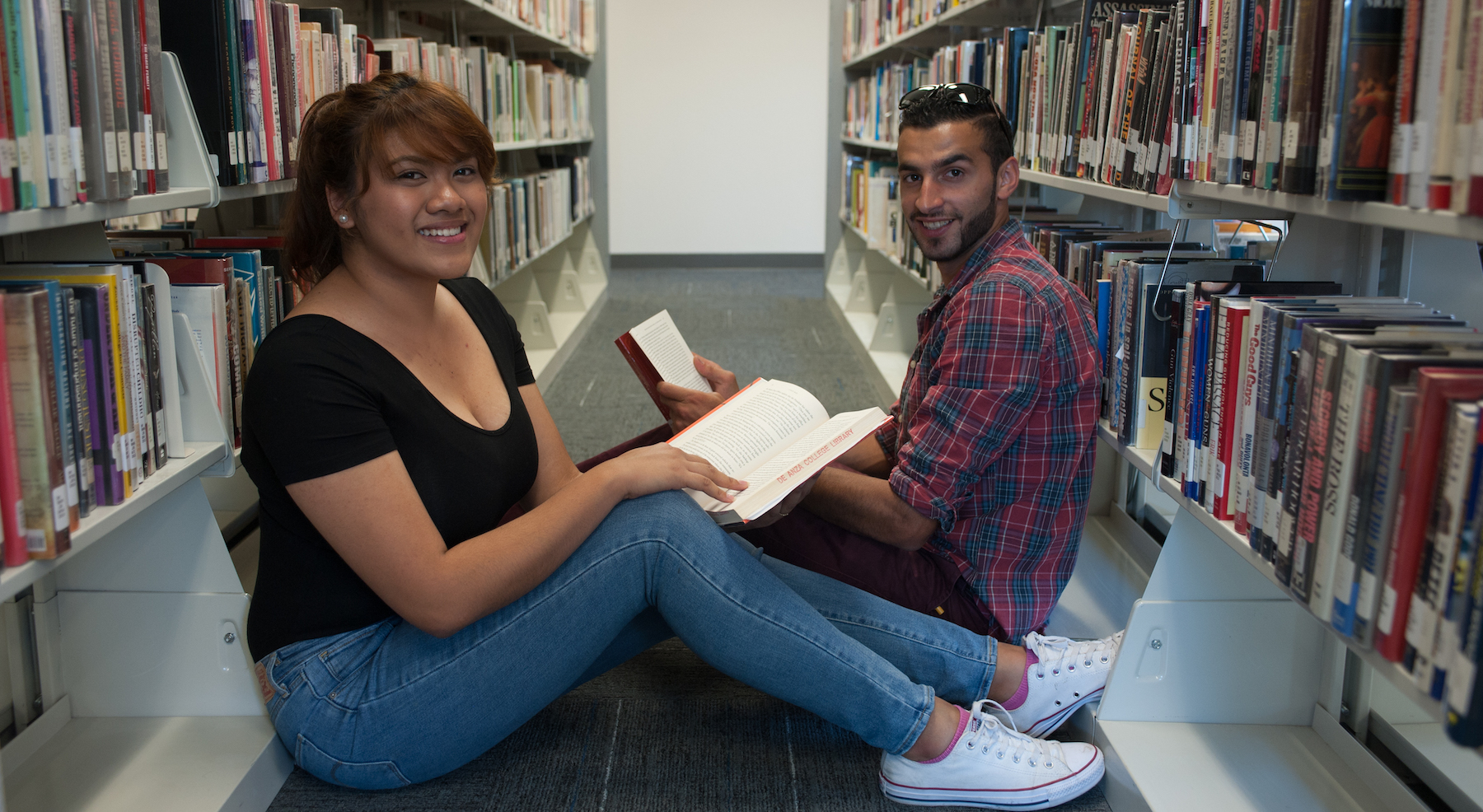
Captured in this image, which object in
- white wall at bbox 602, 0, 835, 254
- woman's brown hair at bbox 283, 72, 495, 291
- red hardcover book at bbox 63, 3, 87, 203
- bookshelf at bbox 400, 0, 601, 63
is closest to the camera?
red hardcover book at bbox 63, 3, 87, 203

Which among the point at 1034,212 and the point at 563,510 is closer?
the point at 563,510

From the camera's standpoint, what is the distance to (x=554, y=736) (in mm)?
1562

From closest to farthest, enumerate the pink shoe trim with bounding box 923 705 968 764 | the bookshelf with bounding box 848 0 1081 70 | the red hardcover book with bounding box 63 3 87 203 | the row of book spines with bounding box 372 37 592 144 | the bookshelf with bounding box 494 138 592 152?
the red hardcover book with bounding box 63 3 87 203, the pink shoe trim with bounding box 923 705 968 764, the bookshelf with bounding box 848 0 1081 70, the row of book spines with bounding box 372 37 592 144, the bookshelf with bounding box 494 138 592 152

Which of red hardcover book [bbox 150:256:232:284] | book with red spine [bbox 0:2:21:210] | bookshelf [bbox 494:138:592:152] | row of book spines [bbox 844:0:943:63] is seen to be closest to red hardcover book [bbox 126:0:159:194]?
red hardcover book [bbox 150:256:232:284]

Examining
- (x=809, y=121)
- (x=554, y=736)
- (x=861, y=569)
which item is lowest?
(x=554, y=736)

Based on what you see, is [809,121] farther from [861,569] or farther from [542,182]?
[861,569]

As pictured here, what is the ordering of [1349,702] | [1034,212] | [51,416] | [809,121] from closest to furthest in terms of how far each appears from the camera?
[51,416], [1349,702], [1034,212], [809,121]

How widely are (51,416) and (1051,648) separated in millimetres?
1247

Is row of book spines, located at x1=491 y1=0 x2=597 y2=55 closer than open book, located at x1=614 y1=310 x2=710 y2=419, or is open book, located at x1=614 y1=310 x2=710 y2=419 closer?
open book, located at x1=614 y1=310 x2=710 y2=419

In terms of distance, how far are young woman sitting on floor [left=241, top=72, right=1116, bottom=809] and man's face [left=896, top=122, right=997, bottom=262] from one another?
535 millimetres

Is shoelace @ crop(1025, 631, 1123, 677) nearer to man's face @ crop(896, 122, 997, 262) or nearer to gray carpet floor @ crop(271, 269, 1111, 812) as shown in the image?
gray carpet floor @ crop(271, 269, 1111, 812)

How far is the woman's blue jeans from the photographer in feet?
4.06

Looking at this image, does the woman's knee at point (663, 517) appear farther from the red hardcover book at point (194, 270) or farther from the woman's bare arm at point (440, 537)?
the red hardcover book at point (194, 270)

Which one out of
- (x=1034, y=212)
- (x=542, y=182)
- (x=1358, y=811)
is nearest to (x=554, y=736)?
(x=1358, y=811)
